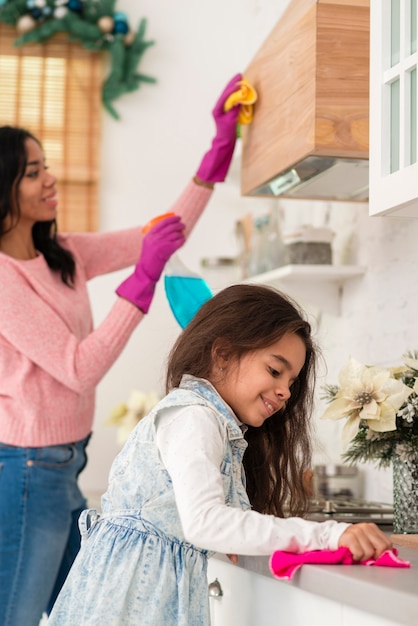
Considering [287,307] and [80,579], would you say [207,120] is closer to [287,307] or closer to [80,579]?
[287,307]

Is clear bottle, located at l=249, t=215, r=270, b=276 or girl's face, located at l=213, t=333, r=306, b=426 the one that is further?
clear bottle, located at l=249, t=215, r=270, b=276

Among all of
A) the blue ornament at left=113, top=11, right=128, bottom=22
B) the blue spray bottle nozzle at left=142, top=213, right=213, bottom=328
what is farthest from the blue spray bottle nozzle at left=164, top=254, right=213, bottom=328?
the blue ornament at left=113, top=11, right=128, bottom=22

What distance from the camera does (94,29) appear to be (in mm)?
3225

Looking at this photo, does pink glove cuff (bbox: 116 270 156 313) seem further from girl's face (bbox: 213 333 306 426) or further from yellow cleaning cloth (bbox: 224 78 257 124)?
girl's face (bbox: 213 333 306 426)

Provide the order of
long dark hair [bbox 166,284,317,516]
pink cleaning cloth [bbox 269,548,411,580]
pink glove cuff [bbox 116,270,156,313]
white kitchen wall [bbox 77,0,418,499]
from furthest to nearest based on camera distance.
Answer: white kitchen wall [bbox 77,0,418,499] → pink glove cuff [bbox 116,270,156,313] → long dark hair [bbox 166,284,317,516] → pink cleaning cloth [bbox 269,548,411,580]

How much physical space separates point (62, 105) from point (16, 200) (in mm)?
1265

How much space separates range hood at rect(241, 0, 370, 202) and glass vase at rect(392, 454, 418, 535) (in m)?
0.61

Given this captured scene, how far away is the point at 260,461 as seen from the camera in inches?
61.8

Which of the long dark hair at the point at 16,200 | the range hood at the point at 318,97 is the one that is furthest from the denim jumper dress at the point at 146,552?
the long dark hair at the point at 16,200

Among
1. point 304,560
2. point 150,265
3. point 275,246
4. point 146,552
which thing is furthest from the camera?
point 275,246

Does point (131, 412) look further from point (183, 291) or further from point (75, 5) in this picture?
point (75, 5)

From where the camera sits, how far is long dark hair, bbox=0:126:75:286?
2.12 meters

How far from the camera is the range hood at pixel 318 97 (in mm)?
1815

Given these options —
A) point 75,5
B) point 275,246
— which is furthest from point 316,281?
point 75,5
